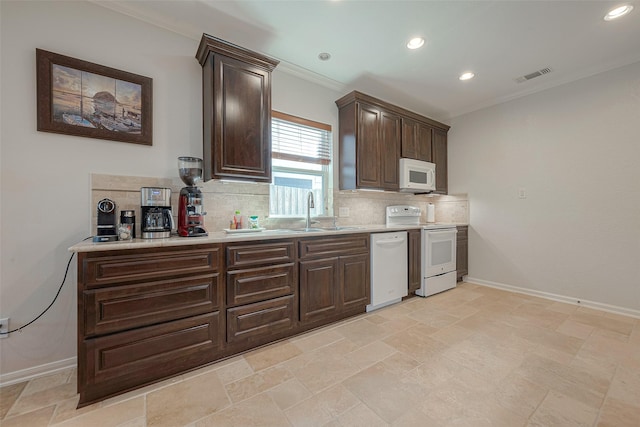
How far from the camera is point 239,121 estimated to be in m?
2.20

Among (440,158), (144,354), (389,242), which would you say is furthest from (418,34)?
(144,354)

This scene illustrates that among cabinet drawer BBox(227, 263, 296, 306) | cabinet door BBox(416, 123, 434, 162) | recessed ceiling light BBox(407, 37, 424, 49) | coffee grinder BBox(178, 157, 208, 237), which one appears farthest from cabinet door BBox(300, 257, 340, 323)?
cabinet door BBox(416, 123, 434, 162)

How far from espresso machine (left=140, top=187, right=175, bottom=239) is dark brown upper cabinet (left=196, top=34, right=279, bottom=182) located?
16.0 inches

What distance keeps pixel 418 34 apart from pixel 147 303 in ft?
10.1

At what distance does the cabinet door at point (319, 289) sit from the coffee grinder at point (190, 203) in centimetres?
92

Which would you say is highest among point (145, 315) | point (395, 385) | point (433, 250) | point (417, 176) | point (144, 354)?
point (417, 176)

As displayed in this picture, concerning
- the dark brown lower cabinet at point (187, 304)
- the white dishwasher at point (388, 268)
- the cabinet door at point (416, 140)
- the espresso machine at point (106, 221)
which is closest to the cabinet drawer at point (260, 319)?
the dark brown lower cabinet at point (187, 304)

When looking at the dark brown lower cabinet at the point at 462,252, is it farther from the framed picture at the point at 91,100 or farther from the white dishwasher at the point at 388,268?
the framed picture at the point at 91,100

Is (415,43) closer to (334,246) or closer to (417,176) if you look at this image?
(417,176)

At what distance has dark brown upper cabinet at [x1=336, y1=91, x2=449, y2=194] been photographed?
308 cm

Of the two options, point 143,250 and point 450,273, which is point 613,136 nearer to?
point 450,273

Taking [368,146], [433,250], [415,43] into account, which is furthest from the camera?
[433,250]

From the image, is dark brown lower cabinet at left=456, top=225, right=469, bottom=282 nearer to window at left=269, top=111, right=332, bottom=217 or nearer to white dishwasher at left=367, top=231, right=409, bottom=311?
white dishwasher at left=367, top=231, right=409, bottom=311

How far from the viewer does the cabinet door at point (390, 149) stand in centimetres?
334
